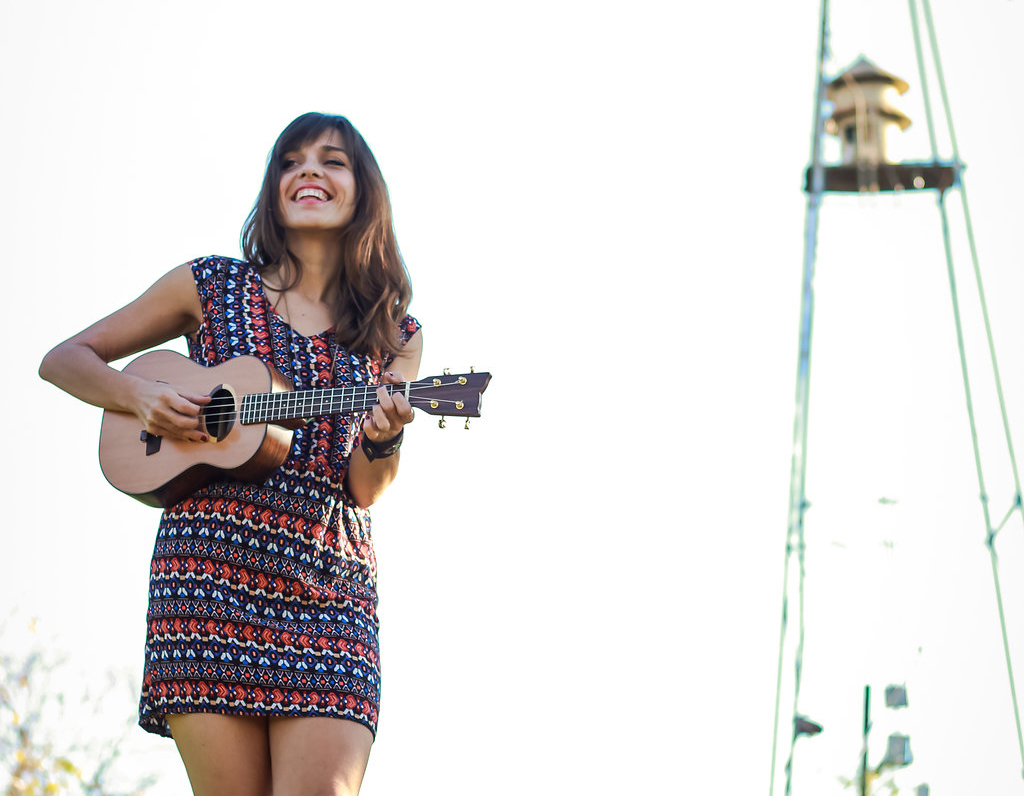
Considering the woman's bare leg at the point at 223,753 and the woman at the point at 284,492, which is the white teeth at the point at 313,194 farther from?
the woman's bare leg at the point at 223,753

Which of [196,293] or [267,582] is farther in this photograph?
[196,293]

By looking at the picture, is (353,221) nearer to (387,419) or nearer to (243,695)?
(387,419)

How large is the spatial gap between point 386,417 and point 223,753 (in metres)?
0.73

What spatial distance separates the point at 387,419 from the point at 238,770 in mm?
749

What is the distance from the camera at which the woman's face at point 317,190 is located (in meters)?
3.12

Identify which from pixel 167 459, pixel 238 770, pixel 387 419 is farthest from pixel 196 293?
pixel 238 770

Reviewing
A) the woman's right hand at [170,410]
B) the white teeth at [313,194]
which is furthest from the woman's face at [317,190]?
the woman's right hand at [170,410]

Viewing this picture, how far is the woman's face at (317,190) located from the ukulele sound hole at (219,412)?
1.34 feet

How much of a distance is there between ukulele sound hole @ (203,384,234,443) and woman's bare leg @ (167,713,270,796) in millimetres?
631

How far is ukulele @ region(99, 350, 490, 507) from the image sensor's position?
114 inches

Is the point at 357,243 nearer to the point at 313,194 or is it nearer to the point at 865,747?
the point at 313,194

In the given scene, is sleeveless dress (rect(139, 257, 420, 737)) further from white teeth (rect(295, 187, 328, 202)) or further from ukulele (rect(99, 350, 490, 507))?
white teeth (rect(295, 187, 328, 202))

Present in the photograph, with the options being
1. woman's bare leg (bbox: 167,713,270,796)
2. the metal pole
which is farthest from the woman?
the metal pole

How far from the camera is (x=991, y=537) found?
2.19 meters
